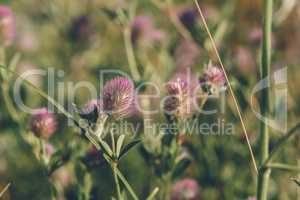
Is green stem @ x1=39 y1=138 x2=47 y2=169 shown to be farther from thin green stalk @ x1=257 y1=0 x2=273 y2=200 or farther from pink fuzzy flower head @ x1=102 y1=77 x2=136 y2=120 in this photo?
thin green stalk @ x1=257 y1=0 x2=273 y2=200

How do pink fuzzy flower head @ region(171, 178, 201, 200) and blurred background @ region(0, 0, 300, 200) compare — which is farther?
blurred background @ region(0, 0, 300, 200)

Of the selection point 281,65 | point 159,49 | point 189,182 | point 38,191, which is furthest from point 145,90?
point 281,65

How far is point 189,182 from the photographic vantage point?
58.5 inches

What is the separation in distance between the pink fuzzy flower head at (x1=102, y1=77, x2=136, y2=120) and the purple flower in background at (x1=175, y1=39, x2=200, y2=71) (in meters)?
0.99

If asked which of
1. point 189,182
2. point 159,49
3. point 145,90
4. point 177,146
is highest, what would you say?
point 159,49

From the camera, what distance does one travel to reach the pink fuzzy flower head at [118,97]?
1124mm

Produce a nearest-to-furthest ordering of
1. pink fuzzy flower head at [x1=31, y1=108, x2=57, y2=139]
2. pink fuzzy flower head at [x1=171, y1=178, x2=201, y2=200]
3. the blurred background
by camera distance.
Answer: pink fuzzy flower head at [x1=31, y1=108, x2=57, y2=139] < pink fuzzy flower head at [x1=171, y1=178, x2=201, y2=200] < the blurred background

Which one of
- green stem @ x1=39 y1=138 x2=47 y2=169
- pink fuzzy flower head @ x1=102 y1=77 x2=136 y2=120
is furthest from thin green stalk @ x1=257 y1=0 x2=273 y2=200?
green stem @ x1=39 y1=138 x2=47 y2=169

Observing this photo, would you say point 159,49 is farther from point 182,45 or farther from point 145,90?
point 145,90

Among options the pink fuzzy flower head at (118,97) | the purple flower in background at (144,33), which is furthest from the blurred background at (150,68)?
→ the pink fuzzy flower head at (118,97)

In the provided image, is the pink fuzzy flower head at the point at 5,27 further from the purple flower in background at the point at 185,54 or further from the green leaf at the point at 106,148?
the green leaf at the point at 106,148

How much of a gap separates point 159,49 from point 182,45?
11cm

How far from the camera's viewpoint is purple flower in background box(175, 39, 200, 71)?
2139 millimetres

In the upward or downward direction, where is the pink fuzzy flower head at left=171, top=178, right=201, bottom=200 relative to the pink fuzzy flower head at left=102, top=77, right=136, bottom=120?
downward
